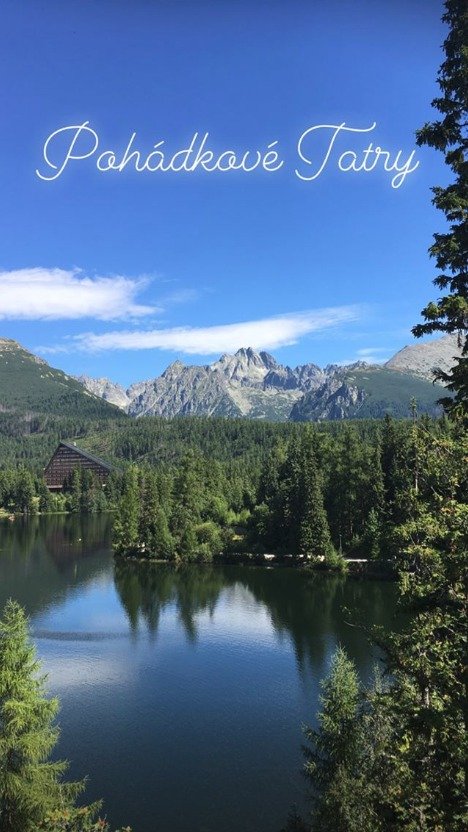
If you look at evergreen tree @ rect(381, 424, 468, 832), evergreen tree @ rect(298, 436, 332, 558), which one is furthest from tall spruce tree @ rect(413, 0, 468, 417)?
evergreen tree @ rect(298, 436, 332, 558)

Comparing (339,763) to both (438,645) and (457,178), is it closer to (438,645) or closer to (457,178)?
(438,645)

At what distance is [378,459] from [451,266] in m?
81.7

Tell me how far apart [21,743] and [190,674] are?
1155 inches

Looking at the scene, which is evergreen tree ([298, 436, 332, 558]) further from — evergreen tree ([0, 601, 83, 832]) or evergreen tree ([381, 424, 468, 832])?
evergreen tree ([381, 424, 468, 832])

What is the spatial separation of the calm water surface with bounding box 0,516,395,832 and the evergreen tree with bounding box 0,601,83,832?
29.0ft

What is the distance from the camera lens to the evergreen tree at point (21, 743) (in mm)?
23156

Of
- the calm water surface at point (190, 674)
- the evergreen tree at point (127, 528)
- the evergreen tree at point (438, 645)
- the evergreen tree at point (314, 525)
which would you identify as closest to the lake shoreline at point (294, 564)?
the evergreen tree at point (127, 528)

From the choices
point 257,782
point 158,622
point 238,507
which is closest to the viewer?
point 257,782

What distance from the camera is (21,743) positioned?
76.0ft

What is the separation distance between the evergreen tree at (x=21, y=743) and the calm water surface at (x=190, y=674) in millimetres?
8840

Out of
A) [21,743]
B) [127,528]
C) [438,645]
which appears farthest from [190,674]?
[127,528]

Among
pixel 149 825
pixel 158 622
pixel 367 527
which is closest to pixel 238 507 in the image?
pixel 367 527

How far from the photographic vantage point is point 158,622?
67.9 m

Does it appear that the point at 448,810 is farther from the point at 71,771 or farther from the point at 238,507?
the point at 238,507
